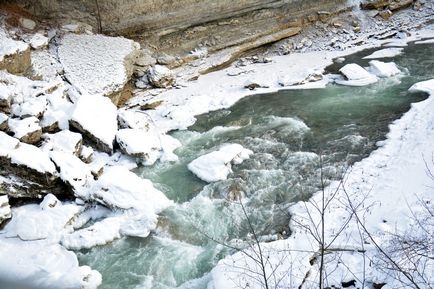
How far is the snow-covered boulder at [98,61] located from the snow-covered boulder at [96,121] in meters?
1.83

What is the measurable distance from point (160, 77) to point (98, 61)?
92.2 inches

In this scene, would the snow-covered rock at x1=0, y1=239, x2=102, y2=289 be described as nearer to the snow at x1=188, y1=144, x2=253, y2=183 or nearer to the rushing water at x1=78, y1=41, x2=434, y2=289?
the rushing water at x1=78, y1=41, x2=434, y2=289

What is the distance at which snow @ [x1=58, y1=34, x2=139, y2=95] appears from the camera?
13.2 metres

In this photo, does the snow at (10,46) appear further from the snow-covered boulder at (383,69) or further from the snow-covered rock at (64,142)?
the snow-covered boulder at (383,69)

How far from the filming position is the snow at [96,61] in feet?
43.2

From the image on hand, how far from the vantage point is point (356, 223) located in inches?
281

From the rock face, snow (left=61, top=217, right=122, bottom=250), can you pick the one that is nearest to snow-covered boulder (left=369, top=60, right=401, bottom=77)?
the rock face

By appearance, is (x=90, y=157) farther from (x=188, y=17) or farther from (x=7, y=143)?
(x=188, y=17)

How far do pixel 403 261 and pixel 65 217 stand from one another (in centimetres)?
603

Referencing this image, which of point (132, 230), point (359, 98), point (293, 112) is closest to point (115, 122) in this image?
point (132, 230)

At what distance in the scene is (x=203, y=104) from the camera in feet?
45.0

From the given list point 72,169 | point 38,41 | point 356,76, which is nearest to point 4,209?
point 72,169

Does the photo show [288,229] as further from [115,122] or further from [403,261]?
[115,122]

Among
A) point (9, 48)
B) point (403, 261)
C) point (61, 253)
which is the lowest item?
point (61, 253)
